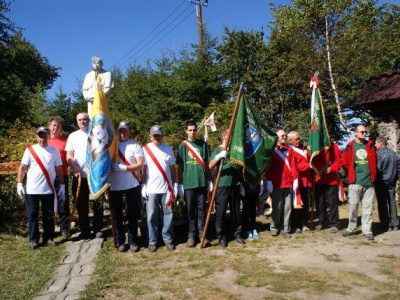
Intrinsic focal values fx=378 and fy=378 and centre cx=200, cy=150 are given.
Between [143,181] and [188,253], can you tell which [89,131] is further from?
[188,253]

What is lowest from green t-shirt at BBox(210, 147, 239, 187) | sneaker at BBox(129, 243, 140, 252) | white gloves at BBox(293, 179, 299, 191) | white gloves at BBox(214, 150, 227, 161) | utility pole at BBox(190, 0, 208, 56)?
sneaker at BBox(129, 243, 140, 252)

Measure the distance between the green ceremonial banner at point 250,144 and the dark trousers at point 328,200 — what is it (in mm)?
1583

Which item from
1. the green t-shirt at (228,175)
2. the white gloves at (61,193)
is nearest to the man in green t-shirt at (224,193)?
the green t-shirt at (228,175)

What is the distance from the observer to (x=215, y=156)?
6.25 m

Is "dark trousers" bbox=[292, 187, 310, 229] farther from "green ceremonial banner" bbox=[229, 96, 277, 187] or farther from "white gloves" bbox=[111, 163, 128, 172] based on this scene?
"white gloves" bbox=[111, 163, 128, 172]

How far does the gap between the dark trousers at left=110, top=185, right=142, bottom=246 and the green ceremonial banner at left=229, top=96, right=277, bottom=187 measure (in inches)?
65.3

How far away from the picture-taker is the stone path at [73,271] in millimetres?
4145

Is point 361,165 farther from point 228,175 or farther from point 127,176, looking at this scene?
point 127,176

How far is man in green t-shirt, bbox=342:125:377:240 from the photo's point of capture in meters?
6.71

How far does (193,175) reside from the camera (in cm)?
606

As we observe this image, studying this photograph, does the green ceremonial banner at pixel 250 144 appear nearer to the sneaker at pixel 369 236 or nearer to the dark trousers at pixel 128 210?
the dark trousers at pixel 128 210

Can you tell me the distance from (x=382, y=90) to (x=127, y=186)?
7.70 meters

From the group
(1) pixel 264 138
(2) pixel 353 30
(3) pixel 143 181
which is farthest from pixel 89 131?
(2) pixel 353 30

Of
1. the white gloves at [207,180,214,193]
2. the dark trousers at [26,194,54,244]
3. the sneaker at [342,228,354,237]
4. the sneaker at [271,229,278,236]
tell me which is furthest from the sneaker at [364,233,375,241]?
the dark trousers at [26,194,54,244]
